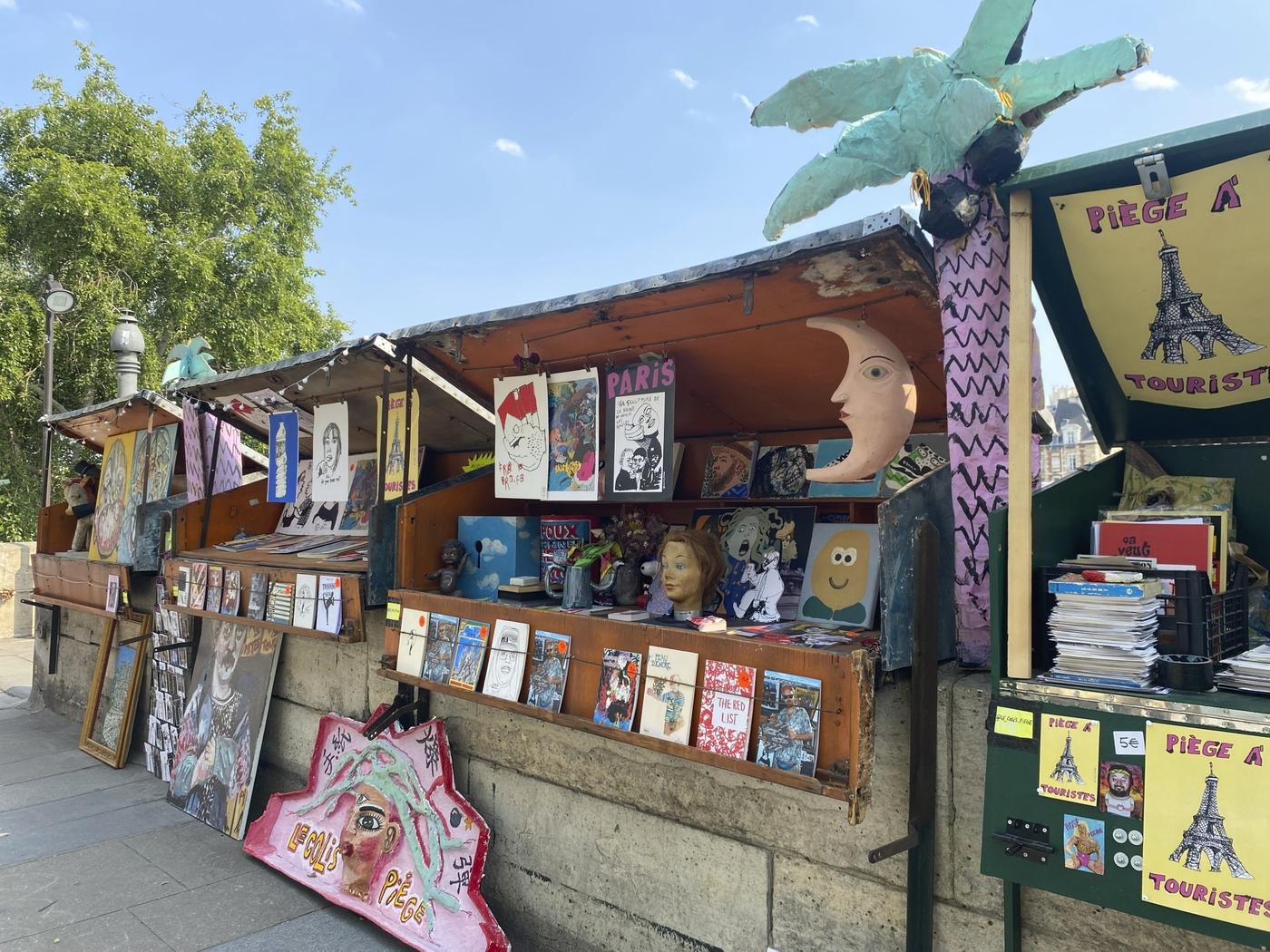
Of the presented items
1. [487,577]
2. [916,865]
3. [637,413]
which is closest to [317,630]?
[487,577]

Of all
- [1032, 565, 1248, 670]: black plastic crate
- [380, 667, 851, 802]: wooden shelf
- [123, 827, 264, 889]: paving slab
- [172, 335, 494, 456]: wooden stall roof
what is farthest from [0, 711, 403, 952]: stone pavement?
[1032, 565, 1248, 670]: black plastic crate

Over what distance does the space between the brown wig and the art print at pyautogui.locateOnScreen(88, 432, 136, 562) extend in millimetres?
5808

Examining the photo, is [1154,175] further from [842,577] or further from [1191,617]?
[842,577]

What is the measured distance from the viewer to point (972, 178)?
2.37 meters

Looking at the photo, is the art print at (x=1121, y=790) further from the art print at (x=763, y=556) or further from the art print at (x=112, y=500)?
the art print at (x=112, y=500)

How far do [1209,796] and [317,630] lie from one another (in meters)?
4.12

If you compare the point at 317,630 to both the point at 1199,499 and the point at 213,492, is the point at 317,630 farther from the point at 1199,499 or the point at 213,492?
the point at 1199,499

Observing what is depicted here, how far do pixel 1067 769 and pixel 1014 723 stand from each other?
0.16 m

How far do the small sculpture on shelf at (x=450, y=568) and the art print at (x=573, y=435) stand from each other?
2.28ft

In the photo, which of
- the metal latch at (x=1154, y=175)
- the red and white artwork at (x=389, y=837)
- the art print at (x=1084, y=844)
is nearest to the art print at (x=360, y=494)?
the red and white artwork at (x=389, y=837)

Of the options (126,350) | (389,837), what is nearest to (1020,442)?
Answer: (389,837)

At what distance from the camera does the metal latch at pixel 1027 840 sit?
2.01 meters

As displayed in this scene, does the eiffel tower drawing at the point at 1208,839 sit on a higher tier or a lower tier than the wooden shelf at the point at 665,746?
higher

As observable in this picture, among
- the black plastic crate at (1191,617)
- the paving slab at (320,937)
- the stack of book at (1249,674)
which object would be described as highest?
the black plastic crate at (1191,617)
